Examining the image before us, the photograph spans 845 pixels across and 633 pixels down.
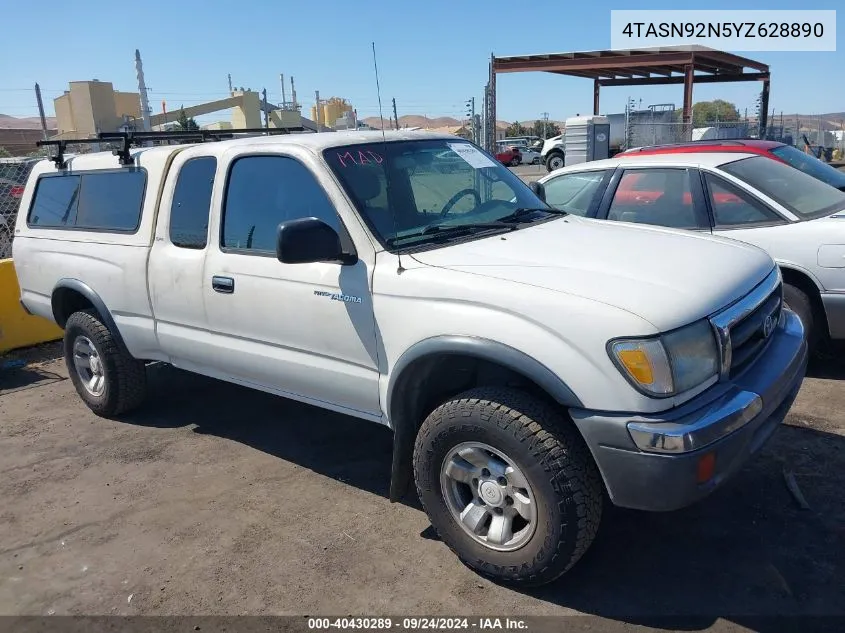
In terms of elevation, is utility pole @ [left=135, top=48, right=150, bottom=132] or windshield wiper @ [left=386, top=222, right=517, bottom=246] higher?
utility pole @ [left=135, top=48, right=150, bottom=132]

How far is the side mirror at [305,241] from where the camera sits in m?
3.13

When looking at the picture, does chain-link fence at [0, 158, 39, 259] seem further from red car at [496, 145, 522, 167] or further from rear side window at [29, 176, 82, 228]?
red car at [496, 145, 522, 167]

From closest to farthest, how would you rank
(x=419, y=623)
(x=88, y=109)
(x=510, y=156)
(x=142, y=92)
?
(x=419, y=623), (x=142, y=92), (x=88, y=109), (x=510, y=156)

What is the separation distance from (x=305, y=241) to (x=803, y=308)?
3.69 m

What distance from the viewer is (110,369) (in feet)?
16.5

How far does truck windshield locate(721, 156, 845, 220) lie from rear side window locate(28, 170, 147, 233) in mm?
4416

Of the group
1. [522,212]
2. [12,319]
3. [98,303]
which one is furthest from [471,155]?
[12,319]

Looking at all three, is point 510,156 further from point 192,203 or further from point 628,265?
point 628,265

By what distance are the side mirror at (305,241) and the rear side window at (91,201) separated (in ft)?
6.26

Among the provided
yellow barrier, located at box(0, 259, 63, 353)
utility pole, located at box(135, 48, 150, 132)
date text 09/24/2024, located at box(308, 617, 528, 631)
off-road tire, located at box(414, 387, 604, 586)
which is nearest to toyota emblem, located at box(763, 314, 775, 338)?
off-road tire, located at box(414, 387, 604, 586)

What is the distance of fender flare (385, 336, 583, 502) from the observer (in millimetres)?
2697

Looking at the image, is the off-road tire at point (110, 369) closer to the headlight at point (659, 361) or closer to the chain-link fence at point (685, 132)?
the headlight at point (659, 361)

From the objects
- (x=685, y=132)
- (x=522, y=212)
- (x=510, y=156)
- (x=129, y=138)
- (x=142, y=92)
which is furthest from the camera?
(x=510, y=156)

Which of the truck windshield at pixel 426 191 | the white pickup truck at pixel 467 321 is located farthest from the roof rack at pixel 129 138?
the truck windshield at pixel 426 191
